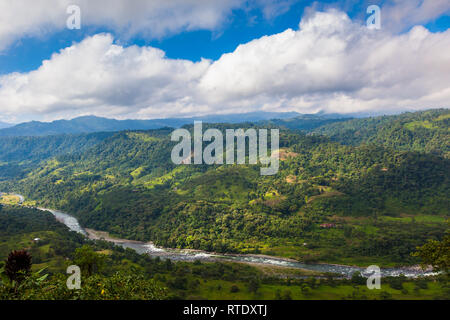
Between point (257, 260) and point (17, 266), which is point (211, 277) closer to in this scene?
point (257, 260)

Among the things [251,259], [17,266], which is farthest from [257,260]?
[17,266]

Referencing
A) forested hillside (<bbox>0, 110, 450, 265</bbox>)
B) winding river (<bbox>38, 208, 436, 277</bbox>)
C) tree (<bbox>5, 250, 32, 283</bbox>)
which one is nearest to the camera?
tree (<bbox>5, 250, 32, 283</bbox>)

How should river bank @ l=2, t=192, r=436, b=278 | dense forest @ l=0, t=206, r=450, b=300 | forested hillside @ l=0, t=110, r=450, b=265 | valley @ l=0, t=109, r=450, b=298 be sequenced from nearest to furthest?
dense forest @ l=0, t=206, r=450, b=300, river bank @ l=2, t=192, r=436, b=278, valley @ l=0, t=109, r=450, b=298, forested hillside @ l=0, t=110, r=450, b=265

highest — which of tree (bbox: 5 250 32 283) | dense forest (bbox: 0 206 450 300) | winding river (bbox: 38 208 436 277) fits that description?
tree (bbox: 5 250 32 283)

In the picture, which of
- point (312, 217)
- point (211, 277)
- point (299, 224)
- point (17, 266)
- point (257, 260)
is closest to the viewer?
point (17, 266)

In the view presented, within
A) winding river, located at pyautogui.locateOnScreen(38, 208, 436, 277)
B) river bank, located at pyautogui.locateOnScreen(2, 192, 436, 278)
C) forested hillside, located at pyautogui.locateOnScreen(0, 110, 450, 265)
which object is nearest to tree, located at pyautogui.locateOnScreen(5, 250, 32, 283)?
river bank, located at pyautogui.locateOnScreen(2, 192, 436, 278)

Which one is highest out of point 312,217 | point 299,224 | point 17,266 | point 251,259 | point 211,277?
point 17,266

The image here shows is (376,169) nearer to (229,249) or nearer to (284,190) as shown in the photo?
(284,190)

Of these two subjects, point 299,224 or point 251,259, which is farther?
point 299,224

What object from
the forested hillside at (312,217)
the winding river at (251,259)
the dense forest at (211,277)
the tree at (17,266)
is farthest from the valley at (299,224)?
the tree at (17,266)

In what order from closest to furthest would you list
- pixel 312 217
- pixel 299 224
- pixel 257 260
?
pixel 257 260
pixel 299 224
pixel 312 217

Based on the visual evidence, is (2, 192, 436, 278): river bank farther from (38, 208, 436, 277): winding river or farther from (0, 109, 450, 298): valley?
(0, 109, 450, 298): valley
